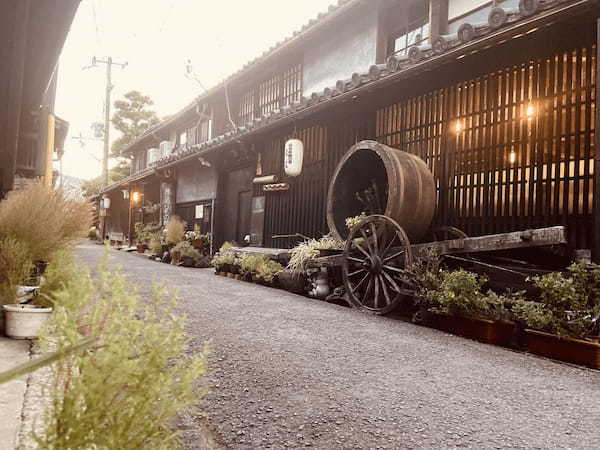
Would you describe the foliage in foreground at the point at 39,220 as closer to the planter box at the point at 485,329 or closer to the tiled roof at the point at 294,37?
the planter box at the point at 485,329

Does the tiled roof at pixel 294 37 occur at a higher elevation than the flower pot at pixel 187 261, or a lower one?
higher

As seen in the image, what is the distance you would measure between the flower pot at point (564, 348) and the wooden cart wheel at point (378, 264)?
5.70 feet

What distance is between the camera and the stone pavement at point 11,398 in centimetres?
208

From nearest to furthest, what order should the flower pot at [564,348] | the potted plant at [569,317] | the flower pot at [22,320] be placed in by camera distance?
the flower pot at [22,320] < the flower pot at [564,348] < the potted plant at [569,317]

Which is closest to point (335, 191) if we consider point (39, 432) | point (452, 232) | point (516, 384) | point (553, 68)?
point (452, 232)

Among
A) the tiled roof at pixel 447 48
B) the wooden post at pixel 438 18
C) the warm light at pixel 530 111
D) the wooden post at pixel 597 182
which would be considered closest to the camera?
the wooden post at pixel 597 182

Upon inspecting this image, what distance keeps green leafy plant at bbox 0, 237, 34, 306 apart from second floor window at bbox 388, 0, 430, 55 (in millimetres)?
8644

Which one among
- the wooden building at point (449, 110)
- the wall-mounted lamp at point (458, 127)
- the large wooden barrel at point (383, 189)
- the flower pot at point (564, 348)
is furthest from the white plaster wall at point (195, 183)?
the flower pot at point (564, 348)

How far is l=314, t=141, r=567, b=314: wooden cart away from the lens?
6.06 metres

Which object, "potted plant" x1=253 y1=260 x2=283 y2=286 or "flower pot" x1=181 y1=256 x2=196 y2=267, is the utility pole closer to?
"flower pot" x1=181 y1=256 x2=196 y2=267

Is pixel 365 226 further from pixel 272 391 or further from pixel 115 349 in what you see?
pixel 115 349

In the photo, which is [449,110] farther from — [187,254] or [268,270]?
[187,254]

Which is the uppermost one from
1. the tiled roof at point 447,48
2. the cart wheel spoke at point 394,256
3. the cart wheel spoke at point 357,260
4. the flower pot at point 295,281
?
the tiled roof at point 447,48

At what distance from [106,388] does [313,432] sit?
4.97ft
